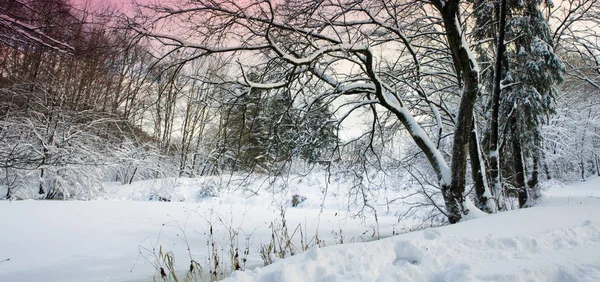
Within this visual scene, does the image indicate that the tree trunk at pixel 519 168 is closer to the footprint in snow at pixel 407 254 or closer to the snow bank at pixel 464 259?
the snow bank at pixel 464 259

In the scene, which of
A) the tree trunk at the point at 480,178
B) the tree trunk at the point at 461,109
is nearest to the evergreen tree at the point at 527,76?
the tree trunk at the point at 480,178

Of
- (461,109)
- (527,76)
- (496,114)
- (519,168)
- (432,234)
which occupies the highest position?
(527,76)

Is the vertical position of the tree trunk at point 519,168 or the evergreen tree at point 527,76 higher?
the evergreen tree at point 527,76

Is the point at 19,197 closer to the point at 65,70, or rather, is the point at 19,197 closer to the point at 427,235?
the point at 65,70

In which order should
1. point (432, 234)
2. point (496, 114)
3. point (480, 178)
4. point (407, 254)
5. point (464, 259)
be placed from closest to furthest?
point (464, 259), point (407, 254), point (432, 234), point (480, 178), point (496, 114)

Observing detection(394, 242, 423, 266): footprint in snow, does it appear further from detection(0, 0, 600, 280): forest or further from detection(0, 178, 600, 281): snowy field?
detection(0, 0, 600, 280): forest

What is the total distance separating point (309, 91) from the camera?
5.47m

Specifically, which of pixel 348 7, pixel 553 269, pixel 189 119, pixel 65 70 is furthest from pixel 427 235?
pixel 189 119

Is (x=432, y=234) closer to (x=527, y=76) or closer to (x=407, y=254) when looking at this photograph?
(x=407, y=254)

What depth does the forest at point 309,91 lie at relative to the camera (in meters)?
4.33

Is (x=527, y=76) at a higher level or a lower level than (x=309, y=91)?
higher

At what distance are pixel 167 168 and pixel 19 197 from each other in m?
5.49

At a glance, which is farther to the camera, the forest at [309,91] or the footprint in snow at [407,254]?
the forest at [309,91]

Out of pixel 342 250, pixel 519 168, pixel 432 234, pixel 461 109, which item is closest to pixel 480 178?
pixel 461 109
